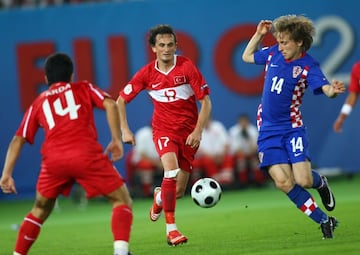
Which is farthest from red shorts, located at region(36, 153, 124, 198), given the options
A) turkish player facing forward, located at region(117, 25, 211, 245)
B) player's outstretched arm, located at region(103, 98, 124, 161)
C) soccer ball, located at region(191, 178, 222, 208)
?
soccer ball, located at region(191, 178, 222, 208)

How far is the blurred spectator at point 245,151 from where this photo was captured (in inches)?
805

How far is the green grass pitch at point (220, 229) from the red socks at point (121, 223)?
1308mm

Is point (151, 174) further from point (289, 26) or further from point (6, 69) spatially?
point (289, 26)

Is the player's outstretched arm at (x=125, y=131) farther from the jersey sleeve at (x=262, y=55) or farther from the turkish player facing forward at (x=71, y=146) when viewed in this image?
the turkish player facing forward at (x=71, y=146)

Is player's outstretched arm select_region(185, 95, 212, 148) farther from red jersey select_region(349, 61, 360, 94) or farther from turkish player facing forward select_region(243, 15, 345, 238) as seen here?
red jersey select_region(349, 61, 360, 94)

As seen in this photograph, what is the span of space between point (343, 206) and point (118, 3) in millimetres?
8311

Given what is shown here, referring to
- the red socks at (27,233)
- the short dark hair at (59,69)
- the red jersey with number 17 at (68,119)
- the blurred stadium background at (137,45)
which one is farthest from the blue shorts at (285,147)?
the blurred stadium background at (137,45)

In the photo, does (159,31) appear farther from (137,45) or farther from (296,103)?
(137,45)

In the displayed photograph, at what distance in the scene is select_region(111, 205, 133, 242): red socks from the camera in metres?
8.54

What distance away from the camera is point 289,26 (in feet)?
33.6

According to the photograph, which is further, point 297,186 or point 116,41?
point 116,41

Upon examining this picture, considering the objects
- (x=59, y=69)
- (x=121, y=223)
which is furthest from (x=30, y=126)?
(x=121, y=223)

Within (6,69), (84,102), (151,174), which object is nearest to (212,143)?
(151,174)

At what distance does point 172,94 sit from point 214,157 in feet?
30.6
